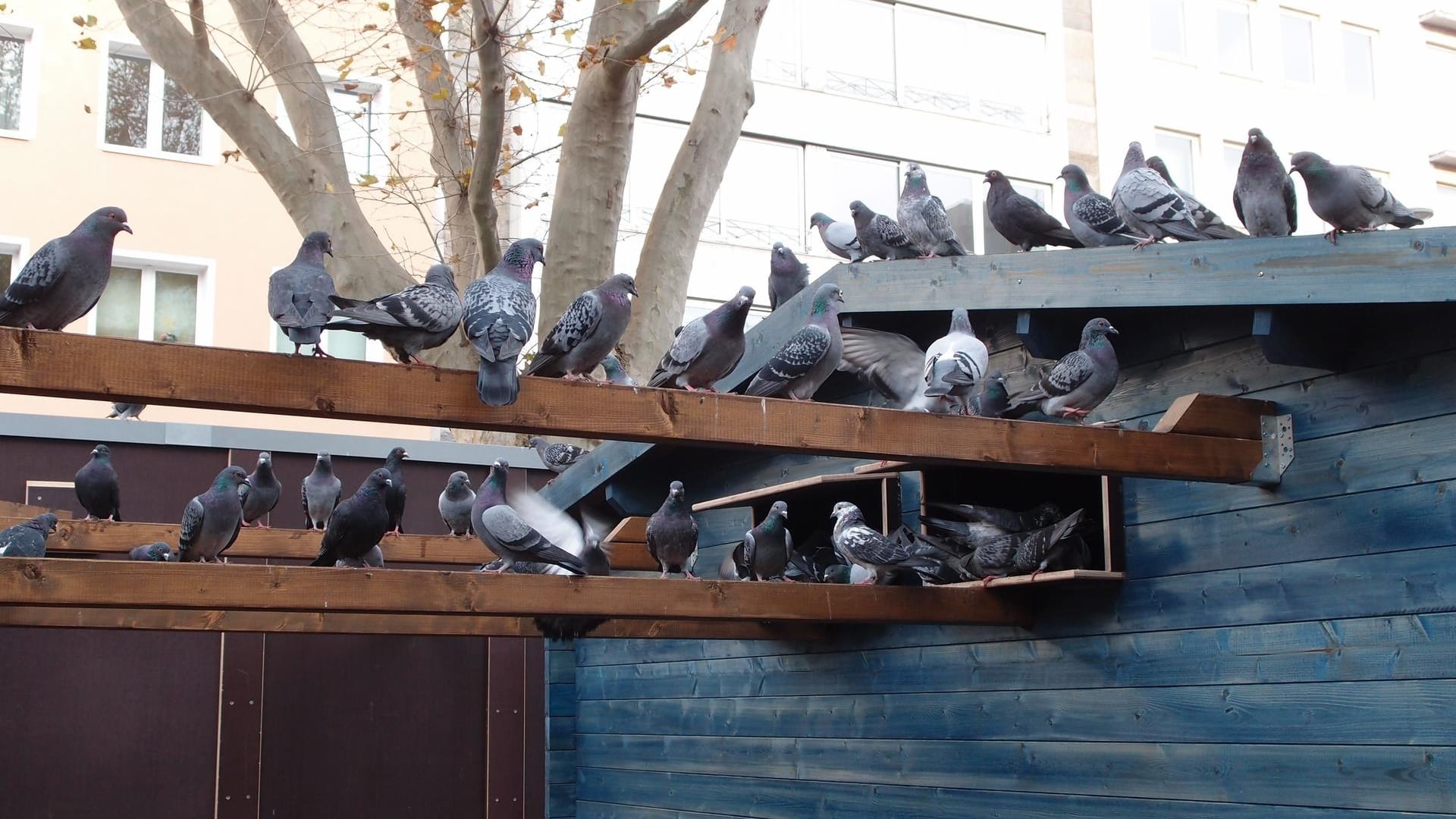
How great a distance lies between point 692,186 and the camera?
1093 centimetres

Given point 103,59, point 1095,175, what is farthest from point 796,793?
point 1095,175

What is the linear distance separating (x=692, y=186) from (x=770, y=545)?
502cm

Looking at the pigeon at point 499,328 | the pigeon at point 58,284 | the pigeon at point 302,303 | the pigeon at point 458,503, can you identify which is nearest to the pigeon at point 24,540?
the pigeon at point 58,284

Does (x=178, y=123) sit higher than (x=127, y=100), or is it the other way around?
(x=127, y=100)

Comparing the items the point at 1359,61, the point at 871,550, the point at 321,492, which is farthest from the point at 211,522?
the point at 1359,61

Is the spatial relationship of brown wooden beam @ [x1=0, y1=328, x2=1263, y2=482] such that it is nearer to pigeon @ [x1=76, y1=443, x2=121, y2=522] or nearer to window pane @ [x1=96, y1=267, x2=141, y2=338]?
pigeon @ [x1=76, y1=443, x2=121, y2=522]

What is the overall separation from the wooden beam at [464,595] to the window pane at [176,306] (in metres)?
12.5

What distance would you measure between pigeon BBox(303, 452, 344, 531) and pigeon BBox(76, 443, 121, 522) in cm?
96

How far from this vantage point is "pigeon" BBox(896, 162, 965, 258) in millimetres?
6461

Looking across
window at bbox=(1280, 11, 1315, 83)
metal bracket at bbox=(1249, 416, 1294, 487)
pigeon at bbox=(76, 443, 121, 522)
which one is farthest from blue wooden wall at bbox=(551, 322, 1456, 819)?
window at bbox=(1280, 11, 1315, 83)

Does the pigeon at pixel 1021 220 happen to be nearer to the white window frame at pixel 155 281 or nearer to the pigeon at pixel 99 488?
the pigeon at pixel 99 488

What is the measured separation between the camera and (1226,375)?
500 centimetres

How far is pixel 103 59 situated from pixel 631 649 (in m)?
11.7

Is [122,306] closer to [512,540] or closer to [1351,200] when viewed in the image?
[512,540]
